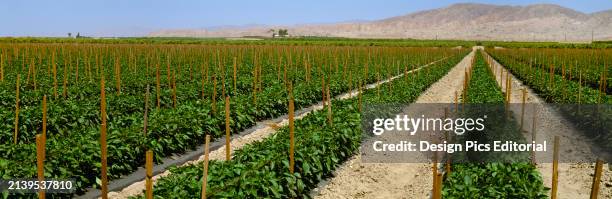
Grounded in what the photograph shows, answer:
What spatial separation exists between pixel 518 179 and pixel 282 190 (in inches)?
108

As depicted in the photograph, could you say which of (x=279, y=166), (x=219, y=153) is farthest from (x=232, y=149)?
(x=279, y=166)

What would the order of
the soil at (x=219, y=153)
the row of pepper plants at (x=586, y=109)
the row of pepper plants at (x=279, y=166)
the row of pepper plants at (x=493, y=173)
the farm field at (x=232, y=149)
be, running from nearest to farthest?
the row of pepper plants at (x=279, y=166) → the row of pepper plants at (x=493, y=173) → the farm field at (x=232, y=149) → the soil at (x=219, y=153) → the row of pepper plants at (x=586, y=109)

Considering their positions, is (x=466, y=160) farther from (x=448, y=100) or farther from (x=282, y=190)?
(x=448, y=100)

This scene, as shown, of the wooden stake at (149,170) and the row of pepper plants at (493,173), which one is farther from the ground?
the wooden stake at (149,170)

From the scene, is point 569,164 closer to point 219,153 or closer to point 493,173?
point 493,173

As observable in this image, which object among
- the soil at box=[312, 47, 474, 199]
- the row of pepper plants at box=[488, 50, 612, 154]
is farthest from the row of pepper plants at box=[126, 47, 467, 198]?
the row of pepper plants at box=[488, 50, 612, 154]

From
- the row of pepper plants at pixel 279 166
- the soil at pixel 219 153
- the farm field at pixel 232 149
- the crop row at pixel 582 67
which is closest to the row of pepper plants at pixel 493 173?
the farm field at pixel 232 149

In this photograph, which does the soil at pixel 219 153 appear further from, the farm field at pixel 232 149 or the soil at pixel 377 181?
the soil at pixel 377 181

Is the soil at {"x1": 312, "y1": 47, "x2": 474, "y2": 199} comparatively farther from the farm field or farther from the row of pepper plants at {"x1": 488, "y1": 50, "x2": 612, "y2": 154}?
the row of pepper plants at {"x1": 488, "y1": 50, "x2": 612, "y2": 154}

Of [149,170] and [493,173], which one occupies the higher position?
[149,170]

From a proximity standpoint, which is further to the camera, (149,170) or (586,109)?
(586,109)

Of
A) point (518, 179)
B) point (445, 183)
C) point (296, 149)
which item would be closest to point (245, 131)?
point (296, 149)

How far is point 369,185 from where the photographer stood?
7.49 metres

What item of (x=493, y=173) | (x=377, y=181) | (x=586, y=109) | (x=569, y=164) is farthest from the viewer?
(x=586, y=109)
